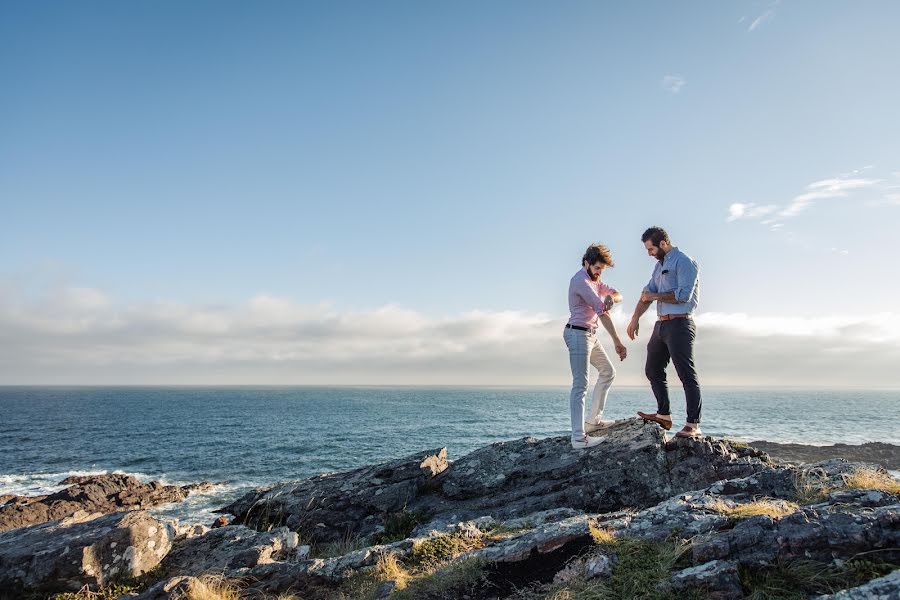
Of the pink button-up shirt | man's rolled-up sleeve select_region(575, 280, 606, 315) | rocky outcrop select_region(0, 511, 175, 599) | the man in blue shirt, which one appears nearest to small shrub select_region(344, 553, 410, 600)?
rocky outcrop select_region(0, 511, 175, 599)

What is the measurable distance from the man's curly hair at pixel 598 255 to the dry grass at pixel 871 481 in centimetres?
493

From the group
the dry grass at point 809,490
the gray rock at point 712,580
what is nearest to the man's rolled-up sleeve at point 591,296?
the dry grass at point 809,490

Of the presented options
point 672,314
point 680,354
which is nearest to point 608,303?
point 672,314

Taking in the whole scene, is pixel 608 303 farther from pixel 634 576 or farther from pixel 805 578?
pixel 805 578

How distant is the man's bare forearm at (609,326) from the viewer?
30.5ft

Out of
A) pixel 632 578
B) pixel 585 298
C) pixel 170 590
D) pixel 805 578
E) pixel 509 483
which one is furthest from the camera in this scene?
pixel 509 483

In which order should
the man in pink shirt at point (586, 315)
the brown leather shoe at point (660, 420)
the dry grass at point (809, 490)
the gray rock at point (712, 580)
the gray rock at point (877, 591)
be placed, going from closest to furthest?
the gray rock at point (877, 591) → the gray rock at point (712, 580) → the dry grass at point (809, 490) → the man in pink shirt at point (586, 315) → the brown leather shoe at point (660, 420)

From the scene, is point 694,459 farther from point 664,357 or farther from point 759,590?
point 759,590

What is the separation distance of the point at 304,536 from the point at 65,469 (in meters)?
45.8

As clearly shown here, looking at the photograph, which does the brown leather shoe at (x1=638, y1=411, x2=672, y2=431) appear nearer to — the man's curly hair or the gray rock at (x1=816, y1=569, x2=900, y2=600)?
the man's curly hair

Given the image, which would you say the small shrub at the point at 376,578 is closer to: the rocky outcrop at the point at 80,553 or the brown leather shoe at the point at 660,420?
the rocky outcrop at the point at 80,553

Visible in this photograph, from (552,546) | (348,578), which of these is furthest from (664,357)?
(348,578)

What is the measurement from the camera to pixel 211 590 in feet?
20.5

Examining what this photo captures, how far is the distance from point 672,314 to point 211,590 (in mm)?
8565
